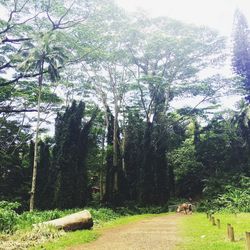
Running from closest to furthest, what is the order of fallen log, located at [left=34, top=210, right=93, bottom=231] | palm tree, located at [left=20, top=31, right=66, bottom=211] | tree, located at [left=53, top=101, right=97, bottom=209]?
fallen log, located at [left=34, top=210, right=93, bottom=231], palm tree, located at [left=20, top=31, right=66, bottom=211], tree, located at [left=53, top=101, right=97, bottom=209]

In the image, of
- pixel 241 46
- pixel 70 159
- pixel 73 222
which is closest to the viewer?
pixel 73 222

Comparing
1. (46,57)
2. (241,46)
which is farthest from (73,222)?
(241,46)

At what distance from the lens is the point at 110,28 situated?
109 feet

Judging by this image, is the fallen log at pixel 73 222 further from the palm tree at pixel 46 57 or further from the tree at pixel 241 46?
the tree at pixel 241 46

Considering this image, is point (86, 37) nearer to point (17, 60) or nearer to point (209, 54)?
point (17, 60)

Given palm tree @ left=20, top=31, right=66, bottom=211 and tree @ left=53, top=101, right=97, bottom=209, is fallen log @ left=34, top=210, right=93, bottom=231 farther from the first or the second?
tree @ left=53, top=101, right=97, bottom=209

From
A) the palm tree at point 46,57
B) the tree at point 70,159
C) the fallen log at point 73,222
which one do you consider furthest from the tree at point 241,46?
the fallen log at point 73,222

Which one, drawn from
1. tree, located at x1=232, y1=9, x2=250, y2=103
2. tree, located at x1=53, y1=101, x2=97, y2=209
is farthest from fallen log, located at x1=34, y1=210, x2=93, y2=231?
tree, located at x1=232, y1=9, x2=250, y2=103

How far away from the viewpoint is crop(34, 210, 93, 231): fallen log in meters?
16.2

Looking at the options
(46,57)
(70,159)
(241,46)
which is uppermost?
(241,46)

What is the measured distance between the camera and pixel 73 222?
667 inches

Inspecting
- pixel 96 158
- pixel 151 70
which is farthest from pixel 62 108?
pixel 151 70

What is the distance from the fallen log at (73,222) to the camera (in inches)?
640

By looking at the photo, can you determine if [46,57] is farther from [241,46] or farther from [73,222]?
[241,46]
